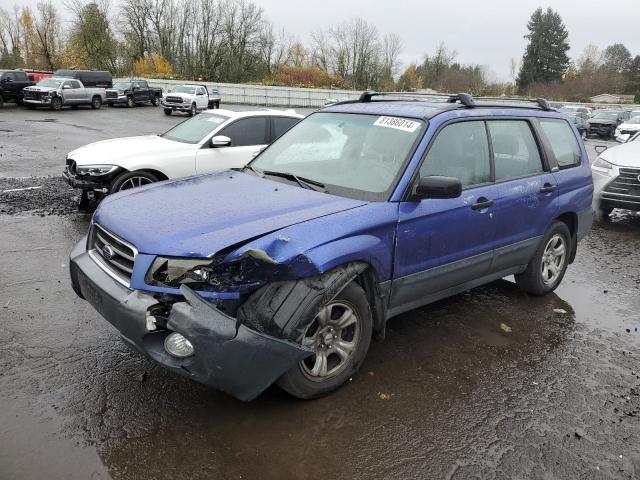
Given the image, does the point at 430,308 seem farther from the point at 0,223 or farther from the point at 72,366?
the point at 0,223

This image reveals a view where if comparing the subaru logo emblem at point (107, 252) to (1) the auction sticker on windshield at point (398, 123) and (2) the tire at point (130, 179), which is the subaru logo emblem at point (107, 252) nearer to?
(1) the auction sticker on windshield at point (398, 123)

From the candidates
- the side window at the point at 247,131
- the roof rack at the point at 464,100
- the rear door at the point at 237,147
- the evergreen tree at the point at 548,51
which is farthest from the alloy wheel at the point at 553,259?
the evergreen tree at the point at 548,51

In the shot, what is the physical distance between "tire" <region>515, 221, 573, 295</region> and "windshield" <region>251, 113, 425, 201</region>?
6.63 ft

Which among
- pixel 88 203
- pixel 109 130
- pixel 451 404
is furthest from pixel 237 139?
pixel 109 130

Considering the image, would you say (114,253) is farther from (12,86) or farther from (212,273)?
(12,86)

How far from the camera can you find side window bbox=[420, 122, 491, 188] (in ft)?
12.8

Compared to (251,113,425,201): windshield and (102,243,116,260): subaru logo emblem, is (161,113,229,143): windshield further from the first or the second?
(102,243,116,260): subaru logo emblem

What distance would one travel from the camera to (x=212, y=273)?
2.88 meters

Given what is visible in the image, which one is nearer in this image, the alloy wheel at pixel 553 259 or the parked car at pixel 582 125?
the alloy wheel at pixel 553 259

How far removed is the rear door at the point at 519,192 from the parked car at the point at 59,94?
90.9 ft

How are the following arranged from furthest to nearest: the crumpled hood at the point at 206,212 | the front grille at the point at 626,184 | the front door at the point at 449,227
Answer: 1. the front grille at the point at 626,184
2. the front door at the point at 449,227
3. the crumpled hood at the point at 206,212

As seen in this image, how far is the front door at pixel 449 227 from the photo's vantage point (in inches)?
143

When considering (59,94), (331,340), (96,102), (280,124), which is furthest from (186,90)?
(331,340)

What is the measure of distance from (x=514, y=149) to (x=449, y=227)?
1.30 meters
